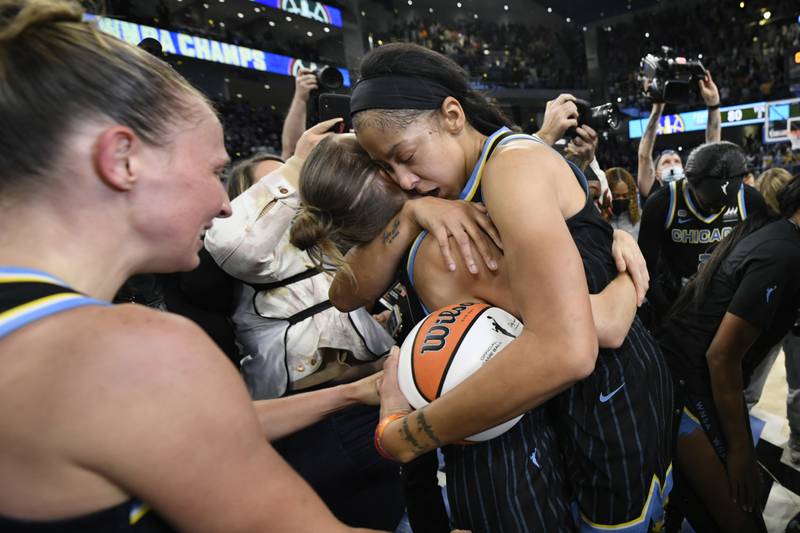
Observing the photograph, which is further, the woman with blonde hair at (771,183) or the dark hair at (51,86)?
the woman with blonde hair at (771,183)

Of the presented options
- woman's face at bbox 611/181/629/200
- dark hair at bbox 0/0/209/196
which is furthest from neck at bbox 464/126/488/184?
woman's face at bbox 611/181/629/200

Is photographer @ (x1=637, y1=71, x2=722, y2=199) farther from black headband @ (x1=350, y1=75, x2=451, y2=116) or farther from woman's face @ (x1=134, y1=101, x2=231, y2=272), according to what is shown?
woman's face @ (x1=134, y1=101, x2=231, y2=272)

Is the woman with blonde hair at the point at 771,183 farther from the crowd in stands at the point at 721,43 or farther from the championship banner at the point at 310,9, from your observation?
the championship banner at the point at 310,9

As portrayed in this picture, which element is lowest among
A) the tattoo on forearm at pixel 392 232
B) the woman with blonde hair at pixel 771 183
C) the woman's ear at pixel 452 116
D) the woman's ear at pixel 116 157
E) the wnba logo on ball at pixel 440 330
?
the woman with blonde hair at pixel 771 183

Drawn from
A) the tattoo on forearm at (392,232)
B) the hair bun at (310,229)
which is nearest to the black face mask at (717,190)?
the tattoo on forearm at (392,232)

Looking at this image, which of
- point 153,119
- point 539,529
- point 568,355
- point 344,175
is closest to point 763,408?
point 539,529

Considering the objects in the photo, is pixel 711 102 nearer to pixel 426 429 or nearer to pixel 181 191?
pixel 426 429

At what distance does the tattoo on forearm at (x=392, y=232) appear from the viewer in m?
1.48

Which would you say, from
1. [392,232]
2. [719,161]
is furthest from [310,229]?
[719,161]

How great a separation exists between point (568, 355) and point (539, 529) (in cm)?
56

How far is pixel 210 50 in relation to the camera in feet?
49.4

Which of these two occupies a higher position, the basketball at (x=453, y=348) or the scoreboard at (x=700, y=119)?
the scoreboard at (x=700, y=119)

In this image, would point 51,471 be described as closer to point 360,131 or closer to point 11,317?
point 11,317

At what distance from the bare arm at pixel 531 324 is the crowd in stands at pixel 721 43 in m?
19.6
